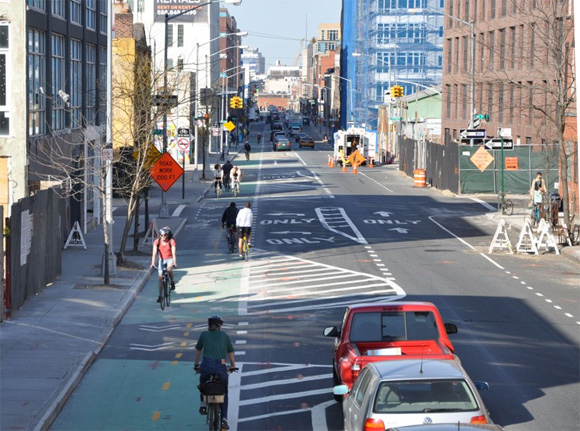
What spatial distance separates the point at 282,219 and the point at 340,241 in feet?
24.8

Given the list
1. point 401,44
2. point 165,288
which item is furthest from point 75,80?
point 401,44

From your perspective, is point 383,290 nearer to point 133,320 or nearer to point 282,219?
point 133,320

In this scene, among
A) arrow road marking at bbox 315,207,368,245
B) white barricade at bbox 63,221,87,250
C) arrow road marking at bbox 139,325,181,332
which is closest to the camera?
arrow road marking at bbox 139,325,181,332

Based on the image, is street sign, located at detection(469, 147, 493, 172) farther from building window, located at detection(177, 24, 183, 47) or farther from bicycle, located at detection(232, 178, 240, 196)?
building window, located at detection(177, 24, 183, 47)

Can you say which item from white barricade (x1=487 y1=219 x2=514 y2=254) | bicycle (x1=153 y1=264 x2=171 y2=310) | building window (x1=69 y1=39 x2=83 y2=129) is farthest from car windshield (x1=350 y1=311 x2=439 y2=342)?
building window (x1=69 y1=39 x2=83 y2=129)

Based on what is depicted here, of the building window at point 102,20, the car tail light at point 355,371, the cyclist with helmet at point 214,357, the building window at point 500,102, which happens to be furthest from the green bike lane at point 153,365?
the building window at point 500,102

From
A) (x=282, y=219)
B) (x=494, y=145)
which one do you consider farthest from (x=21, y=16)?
(x=494, y=145)

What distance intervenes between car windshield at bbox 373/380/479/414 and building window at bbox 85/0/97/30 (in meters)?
30.8

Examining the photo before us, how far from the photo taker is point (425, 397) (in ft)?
34.5

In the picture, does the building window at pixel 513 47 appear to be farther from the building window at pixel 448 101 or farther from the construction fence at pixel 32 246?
the construction fence at pixel 32 246

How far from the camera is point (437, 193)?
189ft

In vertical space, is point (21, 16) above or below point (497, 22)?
below

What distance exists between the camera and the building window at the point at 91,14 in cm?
3934

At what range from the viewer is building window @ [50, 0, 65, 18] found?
105ft
